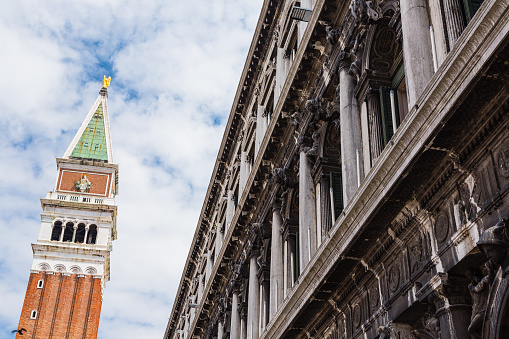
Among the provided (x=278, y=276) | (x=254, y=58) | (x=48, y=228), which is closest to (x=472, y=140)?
(x=278, y=276)

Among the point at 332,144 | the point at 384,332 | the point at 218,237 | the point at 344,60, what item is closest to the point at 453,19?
the point at 344,60

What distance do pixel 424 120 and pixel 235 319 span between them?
17.0 metres

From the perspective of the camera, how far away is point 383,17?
48.4 feet

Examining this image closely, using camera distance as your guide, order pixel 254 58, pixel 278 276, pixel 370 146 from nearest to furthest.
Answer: pixel 370 146 < pixel 278 276 < pixel 254 58

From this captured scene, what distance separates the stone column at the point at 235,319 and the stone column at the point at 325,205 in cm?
949

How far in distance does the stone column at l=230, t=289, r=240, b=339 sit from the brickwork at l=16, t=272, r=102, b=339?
67.6 m

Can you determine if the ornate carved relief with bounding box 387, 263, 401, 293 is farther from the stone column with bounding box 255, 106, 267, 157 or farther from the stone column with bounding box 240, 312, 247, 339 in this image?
the stone column with bounding box 255, 106, 267, 157

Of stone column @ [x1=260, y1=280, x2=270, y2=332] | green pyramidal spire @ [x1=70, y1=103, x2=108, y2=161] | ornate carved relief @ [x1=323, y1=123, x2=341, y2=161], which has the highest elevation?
green pyramidal spire @ [x1=70, y1=103, x2=108, y2=161]

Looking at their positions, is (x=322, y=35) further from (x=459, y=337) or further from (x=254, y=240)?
(x=459, y=337)

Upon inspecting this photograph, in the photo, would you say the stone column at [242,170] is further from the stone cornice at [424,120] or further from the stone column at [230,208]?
the stone cornice at [424,120]

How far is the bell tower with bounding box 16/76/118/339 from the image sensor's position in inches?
3484

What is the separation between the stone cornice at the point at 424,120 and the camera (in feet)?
29.1

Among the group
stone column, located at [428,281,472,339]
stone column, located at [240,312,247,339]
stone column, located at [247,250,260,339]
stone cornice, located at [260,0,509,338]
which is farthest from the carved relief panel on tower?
stone column, located at [428,281,472,339]

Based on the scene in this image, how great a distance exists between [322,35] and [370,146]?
5453mm
